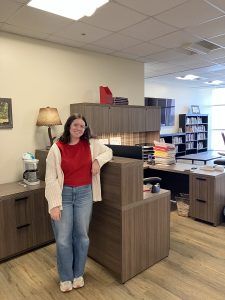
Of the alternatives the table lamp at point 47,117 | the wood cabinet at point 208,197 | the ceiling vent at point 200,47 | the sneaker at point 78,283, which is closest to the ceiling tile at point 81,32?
the table lamp at point 47,117

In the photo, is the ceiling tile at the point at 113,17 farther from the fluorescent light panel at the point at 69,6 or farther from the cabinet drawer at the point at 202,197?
the cabinet drawer at the point at 202,197

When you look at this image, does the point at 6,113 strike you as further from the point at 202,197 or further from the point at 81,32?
the point at 202,197

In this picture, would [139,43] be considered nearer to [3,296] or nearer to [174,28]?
[174,28]

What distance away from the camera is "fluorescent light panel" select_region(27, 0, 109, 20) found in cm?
249

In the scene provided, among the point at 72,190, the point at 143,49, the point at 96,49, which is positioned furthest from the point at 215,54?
the point at 72,190

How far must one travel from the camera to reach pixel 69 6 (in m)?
2.59

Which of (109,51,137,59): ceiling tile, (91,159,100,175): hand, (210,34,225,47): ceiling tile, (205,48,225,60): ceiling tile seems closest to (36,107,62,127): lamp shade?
(91,159,100,175): hand

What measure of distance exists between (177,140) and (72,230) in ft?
20.1

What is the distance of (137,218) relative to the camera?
7.75 feet

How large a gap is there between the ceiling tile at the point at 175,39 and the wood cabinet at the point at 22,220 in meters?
2.65

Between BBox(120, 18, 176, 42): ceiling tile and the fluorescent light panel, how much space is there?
67 cm

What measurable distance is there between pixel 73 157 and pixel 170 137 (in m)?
5.83

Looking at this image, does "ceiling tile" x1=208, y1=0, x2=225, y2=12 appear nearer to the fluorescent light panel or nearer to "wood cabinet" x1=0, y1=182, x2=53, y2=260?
the fluorescent light panel

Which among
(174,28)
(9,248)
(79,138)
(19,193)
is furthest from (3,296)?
(174,28)
